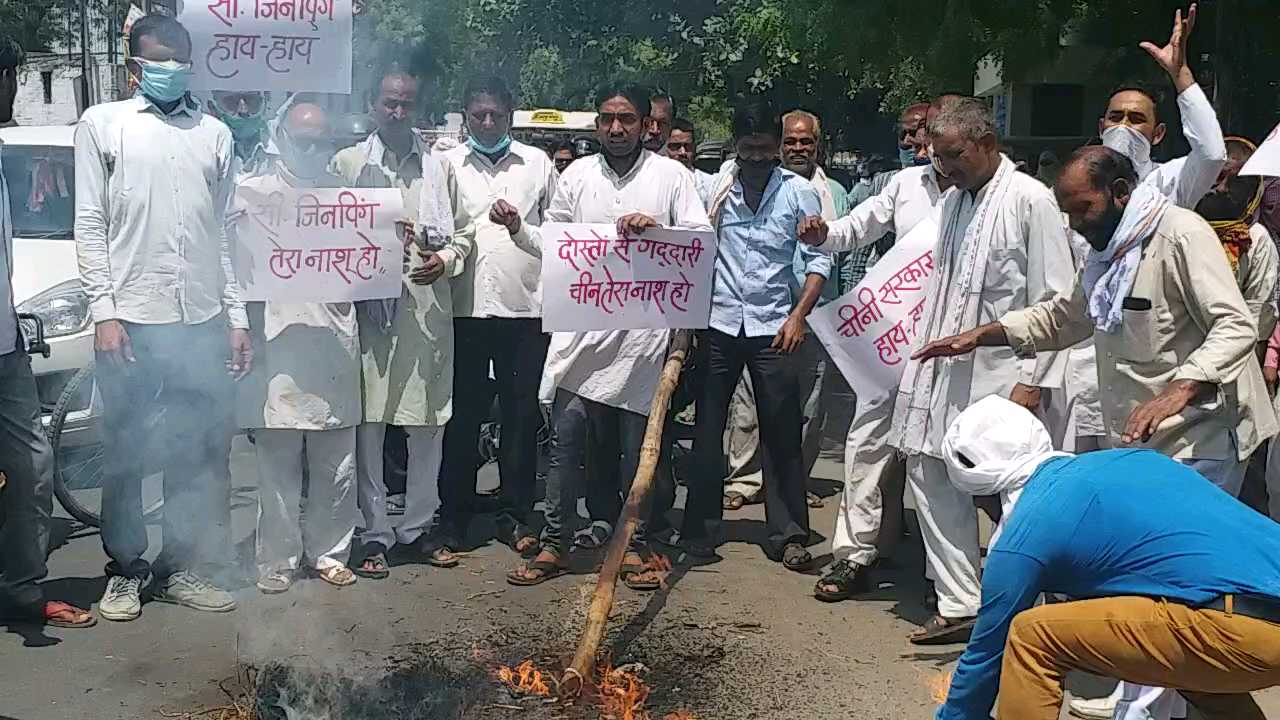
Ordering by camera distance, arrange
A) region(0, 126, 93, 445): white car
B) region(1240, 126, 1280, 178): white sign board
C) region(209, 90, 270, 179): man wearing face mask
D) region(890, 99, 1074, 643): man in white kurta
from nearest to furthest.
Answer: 1. region(1240, 126, 1280, 178): white sign board
2. region(890, 99, 1074, 643): man in white kurta
3. region(209, 90, 270, 179): man wearing face mask
4. region(0, 126, 93, 445): white car

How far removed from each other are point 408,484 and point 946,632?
267 cm

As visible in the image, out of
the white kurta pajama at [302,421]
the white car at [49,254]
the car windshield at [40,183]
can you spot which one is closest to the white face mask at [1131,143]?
the white kurta pajama at [302,421]

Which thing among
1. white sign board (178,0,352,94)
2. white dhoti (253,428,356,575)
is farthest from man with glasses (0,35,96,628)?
white dhoti (253,428,356,575)

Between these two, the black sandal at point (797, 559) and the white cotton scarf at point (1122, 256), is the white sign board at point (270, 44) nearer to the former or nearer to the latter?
the black sandal at point (797, 559)

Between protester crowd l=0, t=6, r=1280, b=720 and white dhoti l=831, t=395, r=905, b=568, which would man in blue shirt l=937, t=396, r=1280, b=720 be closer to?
protester crowd l=0, t=6, r=1280, b=720

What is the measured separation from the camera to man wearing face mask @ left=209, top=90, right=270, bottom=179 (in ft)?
18.7

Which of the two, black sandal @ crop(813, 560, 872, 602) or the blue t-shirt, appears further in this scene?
black sandal @ crop(813, 560, 872, 602)

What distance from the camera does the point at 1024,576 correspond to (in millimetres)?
3066

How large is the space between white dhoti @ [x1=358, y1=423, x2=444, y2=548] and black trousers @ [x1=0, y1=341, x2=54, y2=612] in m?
1.41

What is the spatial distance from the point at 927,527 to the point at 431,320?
248cm

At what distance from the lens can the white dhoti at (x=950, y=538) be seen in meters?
5.16

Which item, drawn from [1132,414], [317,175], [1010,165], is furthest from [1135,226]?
[317,175]

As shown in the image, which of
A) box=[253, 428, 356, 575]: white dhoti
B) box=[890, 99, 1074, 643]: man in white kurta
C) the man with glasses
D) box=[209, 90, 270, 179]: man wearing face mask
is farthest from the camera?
box=[253, 428, 356, 575]: white dhoti

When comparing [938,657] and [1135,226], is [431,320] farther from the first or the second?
[1135,226]
